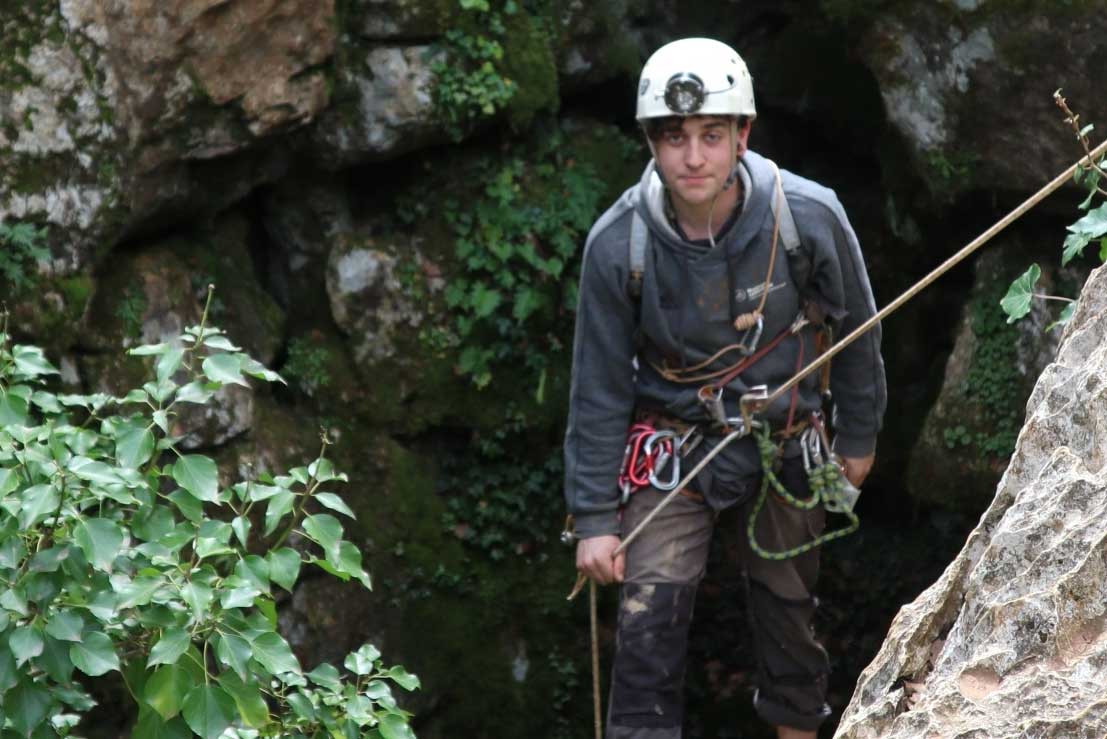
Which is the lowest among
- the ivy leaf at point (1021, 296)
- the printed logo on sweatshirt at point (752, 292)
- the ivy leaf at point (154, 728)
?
the ivy leaf at point (154, 728)

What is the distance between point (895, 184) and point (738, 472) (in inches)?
82.4

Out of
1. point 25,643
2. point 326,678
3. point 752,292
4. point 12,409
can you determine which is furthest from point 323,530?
point 752,292

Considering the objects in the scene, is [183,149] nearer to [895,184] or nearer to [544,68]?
[544,68]

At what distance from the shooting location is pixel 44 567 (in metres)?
2.96

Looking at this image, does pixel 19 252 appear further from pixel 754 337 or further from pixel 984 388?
pixel 984 388

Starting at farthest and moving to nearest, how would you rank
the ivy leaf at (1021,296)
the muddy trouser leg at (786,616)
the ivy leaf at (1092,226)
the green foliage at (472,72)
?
the green foliage at (472,72), the muddy trouser leg at (786,616), the ivy leaf at (1021,296), the ivy leaf at (1092,226)

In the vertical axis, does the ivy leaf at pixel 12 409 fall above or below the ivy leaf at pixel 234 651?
above

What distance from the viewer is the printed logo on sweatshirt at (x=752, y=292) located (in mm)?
4383

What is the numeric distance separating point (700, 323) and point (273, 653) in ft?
6.17

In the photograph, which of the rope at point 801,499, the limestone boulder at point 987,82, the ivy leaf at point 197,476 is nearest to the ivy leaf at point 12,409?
the ivy leaf at point 197,476

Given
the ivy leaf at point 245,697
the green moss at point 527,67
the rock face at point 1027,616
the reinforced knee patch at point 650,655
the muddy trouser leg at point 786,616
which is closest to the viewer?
the rock face at point 1027,616

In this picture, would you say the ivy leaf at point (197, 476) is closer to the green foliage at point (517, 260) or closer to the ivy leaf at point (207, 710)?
the ivy leaf at point (207, 710)

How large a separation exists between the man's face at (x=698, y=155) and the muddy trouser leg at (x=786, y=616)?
973mm

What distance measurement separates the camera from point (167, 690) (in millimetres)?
2908
